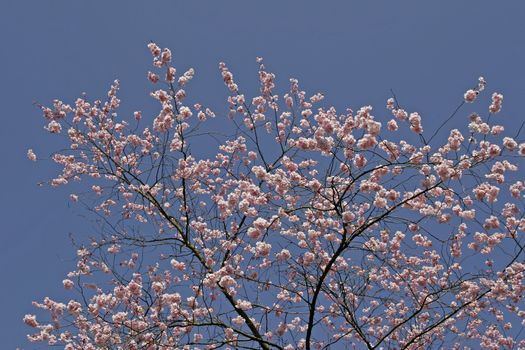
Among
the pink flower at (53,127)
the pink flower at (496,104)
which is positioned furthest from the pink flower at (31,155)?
the pink flower at (496,104)

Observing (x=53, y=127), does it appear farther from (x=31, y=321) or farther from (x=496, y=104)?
(x=496, y=104)

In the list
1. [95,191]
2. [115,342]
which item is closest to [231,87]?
[95,191]

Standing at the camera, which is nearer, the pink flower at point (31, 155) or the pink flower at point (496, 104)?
the pink flower at point (496, 104)

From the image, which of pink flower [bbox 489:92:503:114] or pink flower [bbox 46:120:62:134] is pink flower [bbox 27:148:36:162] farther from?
pink flower [bbox 489:92:503:114]

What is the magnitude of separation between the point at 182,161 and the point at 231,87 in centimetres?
216

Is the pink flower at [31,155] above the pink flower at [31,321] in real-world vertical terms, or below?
above

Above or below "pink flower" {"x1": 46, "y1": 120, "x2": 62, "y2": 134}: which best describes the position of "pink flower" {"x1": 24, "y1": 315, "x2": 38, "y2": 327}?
below

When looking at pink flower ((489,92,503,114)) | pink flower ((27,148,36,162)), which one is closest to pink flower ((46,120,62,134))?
pink flower ((27,148,36,162))

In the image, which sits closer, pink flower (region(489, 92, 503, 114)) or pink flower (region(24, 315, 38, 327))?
pink flower (region(489, 92, 503, 114))

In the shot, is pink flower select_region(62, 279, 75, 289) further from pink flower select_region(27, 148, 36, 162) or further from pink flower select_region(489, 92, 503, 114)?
pink flower select_region(489, 92, 503, 114)

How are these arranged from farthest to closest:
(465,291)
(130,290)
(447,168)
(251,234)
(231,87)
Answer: (231,87)
(130,290)
(465,291)
(251,234)
(447,168)

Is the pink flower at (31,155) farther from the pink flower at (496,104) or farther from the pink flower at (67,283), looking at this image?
the pink flower at (496,104)

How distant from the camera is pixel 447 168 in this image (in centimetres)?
621

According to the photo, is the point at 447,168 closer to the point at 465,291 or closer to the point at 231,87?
the point at 465,291
